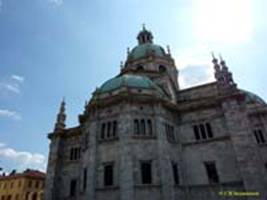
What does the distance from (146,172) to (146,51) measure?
915 inches

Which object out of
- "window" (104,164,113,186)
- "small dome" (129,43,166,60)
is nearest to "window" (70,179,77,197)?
"window" (104,164,113,186)

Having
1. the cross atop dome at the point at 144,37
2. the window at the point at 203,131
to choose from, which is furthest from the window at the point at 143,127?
the cross atop dome at the point at 144,37

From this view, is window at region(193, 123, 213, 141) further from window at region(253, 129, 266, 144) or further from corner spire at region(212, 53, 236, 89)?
window at region(253, 129, 266, 144)

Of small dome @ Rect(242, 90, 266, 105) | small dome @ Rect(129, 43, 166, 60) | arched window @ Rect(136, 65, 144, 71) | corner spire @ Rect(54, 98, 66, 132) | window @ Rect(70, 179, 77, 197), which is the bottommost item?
window @ Rect(70, 179, 77, 197)

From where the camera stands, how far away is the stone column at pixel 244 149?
20.0 metres

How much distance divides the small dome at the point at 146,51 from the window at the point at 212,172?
2103 cm

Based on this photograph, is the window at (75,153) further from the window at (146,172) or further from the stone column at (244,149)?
the stone column at (244,149)

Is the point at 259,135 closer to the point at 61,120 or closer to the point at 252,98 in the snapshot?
the point at 252,98

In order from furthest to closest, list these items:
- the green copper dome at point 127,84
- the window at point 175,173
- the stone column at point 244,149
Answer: the green copper dome at point 127,84 < the window at point 175,173 < the stone column at point 244,149

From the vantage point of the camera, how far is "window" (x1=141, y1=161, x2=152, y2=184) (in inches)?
809

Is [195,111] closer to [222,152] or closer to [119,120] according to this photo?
[222,152]

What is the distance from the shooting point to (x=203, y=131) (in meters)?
24.9

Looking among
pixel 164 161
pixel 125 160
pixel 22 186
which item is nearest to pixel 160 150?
pixel 164 161

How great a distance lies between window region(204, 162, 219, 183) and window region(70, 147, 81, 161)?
16.1 meters
